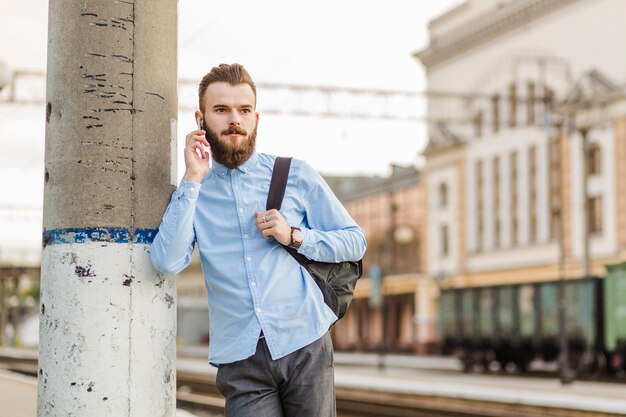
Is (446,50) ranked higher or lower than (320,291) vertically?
higher

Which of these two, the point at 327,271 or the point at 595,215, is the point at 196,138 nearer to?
the point at 327,271

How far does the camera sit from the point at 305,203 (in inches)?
138

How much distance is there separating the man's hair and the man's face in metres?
0.02

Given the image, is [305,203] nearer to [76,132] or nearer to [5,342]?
[76,132]

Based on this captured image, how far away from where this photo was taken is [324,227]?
3.51 m

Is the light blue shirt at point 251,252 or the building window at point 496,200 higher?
the building window at point 496,200

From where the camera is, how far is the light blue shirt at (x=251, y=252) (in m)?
3.30

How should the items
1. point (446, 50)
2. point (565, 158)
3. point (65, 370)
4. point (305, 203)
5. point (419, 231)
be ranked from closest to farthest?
point (65, 370)
point (305, 203)
point (565, 158)
point (446, 50)
point (419, 231)

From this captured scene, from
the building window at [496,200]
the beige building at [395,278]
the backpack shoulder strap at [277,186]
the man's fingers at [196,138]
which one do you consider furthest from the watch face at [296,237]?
the beige building at [395,278]

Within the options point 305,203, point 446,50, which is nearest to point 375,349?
point 446,50

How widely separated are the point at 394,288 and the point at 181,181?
63.9 m

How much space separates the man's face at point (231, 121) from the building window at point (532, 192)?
48.2 m

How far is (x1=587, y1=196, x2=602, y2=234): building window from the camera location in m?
46.0

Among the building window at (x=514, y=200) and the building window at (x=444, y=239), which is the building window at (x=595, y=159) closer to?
the building window at (x=514, y=200)
